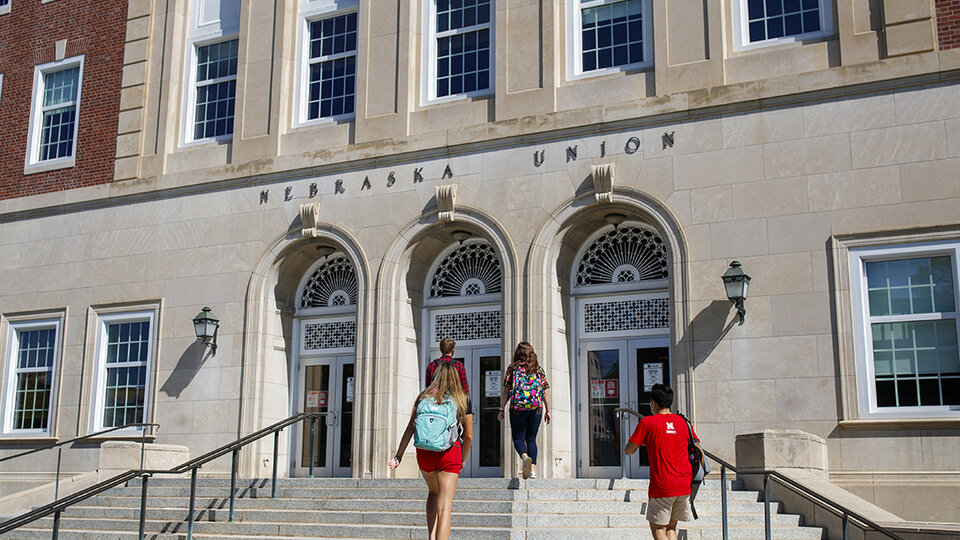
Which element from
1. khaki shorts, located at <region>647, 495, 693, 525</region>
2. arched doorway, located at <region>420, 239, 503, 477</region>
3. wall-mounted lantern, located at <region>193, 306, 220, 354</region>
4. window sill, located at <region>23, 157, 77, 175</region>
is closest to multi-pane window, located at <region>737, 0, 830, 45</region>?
arched doorway, located at <region>420, 239, 503, 477</region>

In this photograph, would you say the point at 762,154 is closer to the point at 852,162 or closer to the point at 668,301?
the point at 852,162

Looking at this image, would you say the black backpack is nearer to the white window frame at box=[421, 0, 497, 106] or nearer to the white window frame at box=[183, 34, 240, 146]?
the white window frame at box=[421, 0, 497, 106]

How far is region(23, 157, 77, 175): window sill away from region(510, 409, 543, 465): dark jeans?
11465 millimetres

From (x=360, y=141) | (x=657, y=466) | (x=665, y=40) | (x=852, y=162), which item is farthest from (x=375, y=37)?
(x=657, y=466)

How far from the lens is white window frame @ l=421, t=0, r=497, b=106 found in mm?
15617

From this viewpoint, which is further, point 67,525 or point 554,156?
point 554,156

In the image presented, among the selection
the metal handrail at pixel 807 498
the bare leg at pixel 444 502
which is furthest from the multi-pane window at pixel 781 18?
the bare leg at pixel 444 502

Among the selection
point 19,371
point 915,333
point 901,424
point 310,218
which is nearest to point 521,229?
point 310,218

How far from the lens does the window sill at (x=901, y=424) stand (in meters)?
11.7

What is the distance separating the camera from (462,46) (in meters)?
16.1

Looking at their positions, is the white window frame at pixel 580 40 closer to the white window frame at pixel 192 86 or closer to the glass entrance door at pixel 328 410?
the glass entrance door at pixel 328 410

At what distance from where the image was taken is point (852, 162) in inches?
504

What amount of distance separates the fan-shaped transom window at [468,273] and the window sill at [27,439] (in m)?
7.32

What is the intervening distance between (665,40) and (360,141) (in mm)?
5074
